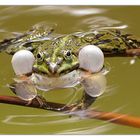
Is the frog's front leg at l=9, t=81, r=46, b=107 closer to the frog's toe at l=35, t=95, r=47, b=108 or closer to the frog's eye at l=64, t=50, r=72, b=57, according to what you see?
the frog's toe at l=35, t=95, r=47, b=108

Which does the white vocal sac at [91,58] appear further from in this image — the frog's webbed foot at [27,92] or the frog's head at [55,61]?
the frog's webbed foot at [27,92]

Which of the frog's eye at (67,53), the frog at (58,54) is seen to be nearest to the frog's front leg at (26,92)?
the frog at (58,54)

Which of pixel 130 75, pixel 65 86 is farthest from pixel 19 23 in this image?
pixel 130 75

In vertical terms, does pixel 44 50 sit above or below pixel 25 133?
above

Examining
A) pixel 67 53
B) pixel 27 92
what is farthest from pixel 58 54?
pixel 27 92

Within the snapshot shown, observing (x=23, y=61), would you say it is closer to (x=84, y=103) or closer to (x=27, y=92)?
(x=27, y=92)
